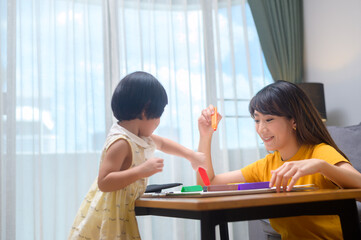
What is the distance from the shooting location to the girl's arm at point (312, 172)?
0.98 metres

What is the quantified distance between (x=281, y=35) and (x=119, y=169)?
2.92 m

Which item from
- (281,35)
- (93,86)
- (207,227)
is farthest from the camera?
(281,35)

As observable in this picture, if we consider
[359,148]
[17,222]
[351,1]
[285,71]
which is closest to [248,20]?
[285,71]

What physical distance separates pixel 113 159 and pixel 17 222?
1854 millimetres

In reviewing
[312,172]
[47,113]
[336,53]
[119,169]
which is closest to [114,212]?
[119,169]

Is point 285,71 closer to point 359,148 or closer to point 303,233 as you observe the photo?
point 359,148

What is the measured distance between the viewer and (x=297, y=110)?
1.41 m

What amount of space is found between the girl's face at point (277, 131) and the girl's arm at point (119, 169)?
0.55 meters

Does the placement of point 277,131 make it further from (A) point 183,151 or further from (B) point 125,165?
(B) point 125,165

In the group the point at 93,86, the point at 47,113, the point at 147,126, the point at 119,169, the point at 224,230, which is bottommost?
the point at 224,230

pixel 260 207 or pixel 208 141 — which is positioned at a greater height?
pixel 208 141

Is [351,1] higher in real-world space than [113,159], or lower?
higher

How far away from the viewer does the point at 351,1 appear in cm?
312

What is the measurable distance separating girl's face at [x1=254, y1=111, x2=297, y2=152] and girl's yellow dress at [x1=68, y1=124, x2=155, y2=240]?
1.62ft
